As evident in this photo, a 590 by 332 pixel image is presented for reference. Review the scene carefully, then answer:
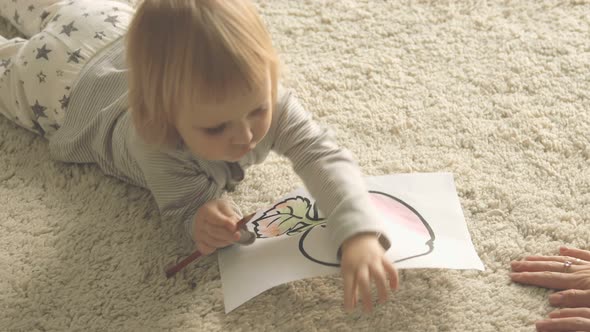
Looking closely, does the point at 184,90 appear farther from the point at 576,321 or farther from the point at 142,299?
the point at 576,321

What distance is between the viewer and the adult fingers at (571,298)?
2.49 ft

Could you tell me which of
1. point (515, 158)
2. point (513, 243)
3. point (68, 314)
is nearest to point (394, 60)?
point (515, 158)

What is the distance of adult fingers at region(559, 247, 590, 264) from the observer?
811 millimetres

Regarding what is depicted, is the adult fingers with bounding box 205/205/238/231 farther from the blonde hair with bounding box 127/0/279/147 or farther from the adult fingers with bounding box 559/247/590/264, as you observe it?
the adult fingers with bounding box 559/247/590/264

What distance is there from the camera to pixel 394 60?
43.9 inches

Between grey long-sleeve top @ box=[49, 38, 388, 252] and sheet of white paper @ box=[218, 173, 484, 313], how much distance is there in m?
0.04

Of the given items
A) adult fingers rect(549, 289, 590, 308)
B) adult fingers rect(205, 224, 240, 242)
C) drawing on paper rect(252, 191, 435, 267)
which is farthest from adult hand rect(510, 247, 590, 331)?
Answer: adult fingers rect(205, 224, 240, 242)

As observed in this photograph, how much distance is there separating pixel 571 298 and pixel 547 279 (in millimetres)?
36

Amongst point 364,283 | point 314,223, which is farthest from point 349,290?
point 314,223

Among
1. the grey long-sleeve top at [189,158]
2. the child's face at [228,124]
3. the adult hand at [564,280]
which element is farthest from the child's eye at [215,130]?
the adult hand at [564,280]

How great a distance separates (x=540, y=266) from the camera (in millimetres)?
812

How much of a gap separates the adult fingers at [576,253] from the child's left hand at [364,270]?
0.77 feet

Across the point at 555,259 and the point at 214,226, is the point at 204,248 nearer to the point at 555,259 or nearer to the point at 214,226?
the point at 214,226

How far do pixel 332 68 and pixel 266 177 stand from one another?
10.3 inches
